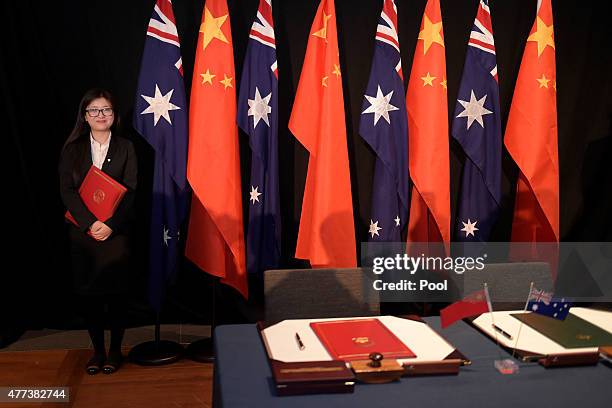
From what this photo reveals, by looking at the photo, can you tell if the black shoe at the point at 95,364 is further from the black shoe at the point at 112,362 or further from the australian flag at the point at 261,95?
the australian flag at the point at 261,95

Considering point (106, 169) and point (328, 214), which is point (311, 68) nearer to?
point (328, 214)

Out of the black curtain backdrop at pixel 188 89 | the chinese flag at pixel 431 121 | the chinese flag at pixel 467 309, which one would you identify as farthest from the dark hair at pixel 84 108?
the chinese flag at pixel 467 309

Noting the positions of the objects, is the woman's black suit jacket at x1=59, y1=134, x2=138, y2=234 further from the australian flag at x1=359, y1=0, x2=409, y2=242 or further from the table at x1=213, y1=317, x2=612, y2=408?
the table at x1=213, y1=317, x2=612, y2=408

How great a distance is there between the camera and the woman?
3.06 meters

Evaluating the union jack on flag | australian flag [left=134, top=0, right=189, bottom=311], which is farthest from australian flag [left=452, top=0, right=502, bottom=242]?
the union jack on flag

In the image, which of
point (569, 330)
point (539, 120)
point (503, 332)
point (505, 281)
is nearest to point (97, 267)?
point (505, 281)

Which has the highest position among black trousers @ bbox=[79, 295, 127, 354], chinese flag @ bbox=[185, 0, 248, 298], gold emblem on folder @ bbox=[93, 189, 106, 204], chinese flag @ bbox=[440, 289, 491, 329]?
chinese flag @ bbox=[185, 0, 248, 298]

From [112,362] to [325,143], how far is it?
1.67 metres

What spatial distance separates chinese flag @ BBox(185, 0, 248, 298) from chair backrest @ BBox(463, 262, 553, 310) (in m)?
1.47

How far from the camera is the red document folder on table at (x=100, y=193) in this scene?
2.99 metres

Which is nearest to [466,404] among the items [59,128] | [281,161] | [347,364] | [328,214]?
[347,364]

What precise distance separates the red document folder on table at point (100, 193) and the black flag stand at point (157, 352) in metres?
0.73

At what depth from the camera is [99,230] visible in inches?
120

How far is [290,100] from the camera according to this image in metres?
3.90
